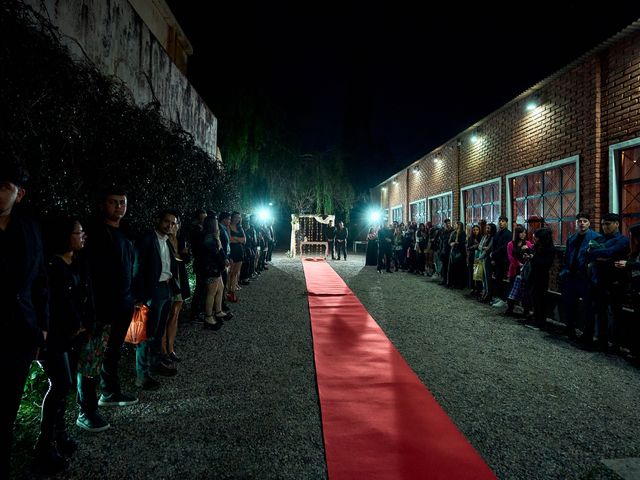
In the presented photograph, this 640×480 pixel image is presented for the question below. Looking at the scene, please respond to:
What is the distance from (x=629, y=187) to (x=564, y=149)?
1712mm

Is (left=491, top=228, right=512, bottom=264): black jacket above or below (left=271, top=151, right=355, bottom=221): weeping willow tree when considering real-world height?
below

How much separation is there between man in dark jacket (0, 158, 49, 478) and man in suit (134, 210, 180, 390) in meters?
1.60

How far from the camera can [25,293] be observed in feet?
6.89

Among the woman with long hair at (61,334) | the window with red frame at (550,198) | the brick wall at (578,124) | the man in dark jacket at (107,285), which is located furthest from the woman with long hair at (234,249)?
the brick wall at (578,124)

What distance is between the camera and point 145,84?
262 inches

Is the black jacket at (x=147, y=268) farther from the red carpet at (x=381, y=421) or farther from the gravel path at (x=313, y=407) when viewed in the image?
the red carpet at (x=381, y=421)

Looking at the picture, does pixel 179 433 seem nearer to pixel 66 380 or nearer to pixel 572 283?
pixel 66 380

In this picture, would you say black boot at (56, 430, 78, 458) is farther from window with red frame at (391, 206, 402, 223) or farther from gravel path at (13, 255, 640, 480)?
window with red frame at (391, 206, 402, 223)

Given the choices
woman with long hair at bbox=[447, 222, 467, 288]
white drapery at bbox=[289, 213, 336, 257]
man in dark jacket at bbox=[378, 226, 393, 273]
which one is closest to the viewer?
woman with long hair at bbox=[447, 222, 467, 288]

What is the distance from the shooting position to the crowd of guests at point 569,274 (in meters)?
4.97

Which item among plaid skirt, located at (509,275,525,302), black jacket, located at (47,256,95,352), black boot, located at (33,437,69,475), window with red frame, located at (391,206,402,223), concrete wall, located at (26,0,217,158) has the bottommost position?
black boot, located at (33,437,69,475)

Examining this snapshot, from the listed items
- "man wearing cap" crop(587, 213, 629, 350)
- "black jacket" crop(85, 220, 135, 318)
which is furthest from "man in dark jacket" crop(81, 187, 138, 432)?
"man wearing cap" crop(587, 213, 629, 350)

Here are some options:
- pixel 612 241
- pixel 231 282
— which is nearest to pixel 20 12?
pixel 231 282

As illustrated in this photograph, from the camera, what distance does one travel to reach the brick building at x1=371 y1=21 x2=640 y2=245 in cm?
639
